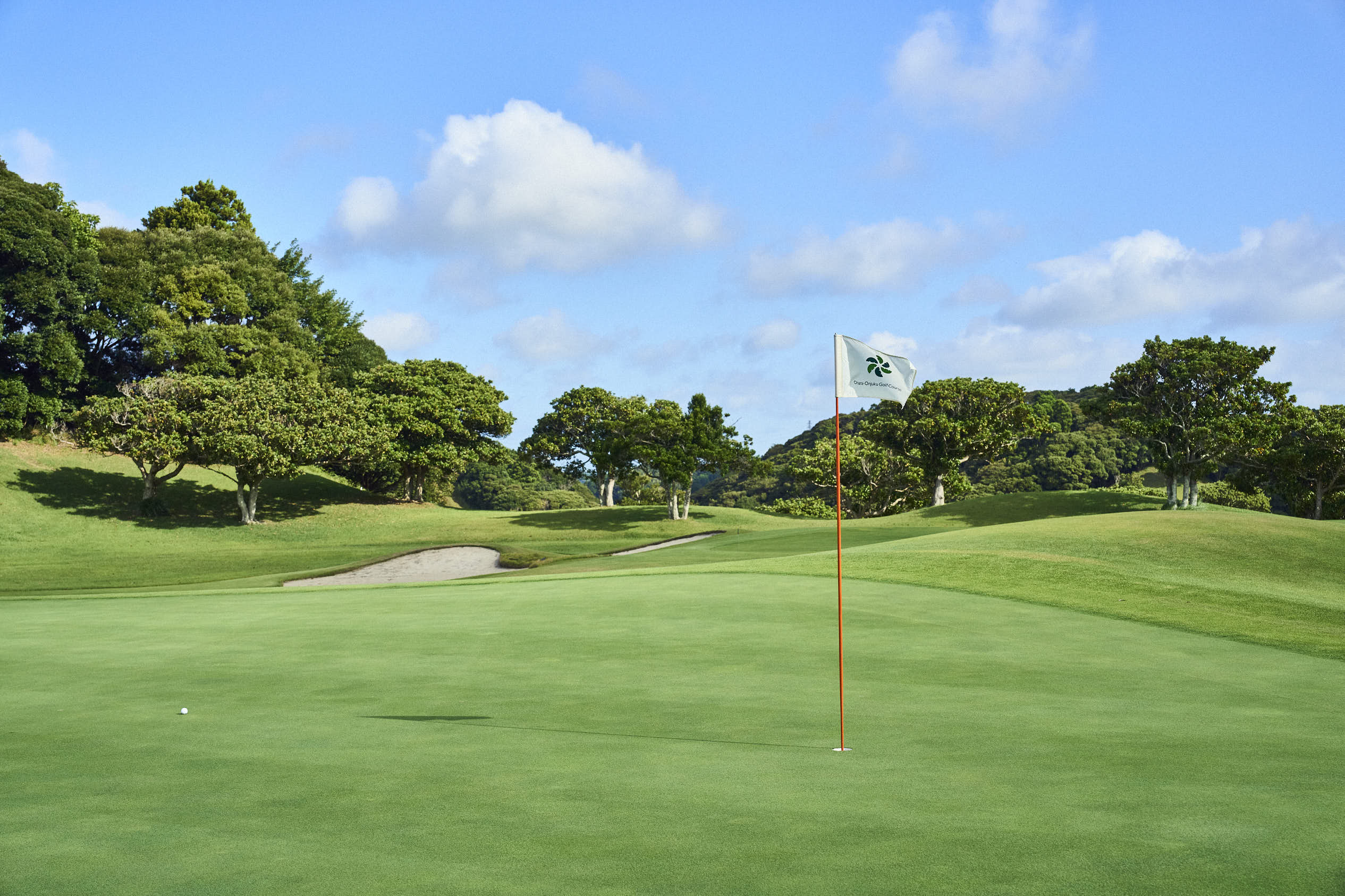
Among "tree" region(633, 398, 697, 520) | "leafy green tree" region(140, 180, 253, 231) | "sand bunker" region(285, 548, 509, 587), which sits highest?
"leafy green tree" region(140, 180, 253, 231)

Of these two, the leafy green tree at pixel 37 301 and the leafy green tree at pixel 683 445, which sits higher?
the leafy green tree at pixel 37 301

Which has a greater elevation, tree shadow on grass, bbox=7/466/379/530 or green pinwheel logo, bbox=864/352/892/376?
green pinwheel logo, bbox=864/352/892/376

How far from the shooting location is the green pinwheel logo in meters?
9.69

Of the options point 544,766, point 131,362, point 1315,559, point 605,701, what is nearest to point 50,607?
point 605,701

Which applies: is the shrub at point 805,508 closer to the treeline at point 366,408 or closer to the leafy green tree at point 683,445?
the treeline at point 366,408

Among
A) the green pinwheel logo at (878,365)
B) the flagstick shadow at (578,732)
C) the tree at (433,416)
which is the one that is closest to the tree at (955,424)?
the tree at (433,416)

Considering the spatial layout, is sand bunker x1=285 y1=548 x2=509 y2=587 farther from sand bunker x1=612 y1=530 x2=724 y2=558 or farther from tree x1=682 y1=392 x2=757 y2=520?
tree x1=682 y1=392 x2=757 y2=520

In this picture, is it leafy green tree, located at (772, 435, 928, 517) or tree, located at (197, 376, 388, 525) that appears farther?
leafy green tree, located at (772, 435, 928, 517)

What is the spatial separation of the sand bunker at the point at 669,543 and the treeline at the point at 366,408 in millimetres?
3828

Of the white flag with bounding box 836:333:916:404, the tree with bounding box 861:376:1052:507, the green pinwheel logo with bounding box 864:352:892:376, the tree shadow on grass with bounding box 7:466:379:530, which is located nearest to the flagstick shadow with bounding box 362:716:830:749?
the white flag with bounding box 836:333:916:404

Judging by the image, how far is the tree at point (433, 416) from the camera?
5603cm

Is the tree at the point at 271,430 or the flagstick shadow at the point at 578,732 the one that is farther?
the tree at the point at 271,430

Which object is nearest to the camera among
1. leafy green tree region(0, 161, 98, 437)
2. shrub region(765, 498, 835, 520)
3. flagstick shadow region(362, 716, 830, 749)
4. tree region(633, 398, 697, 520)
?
flagstick shadow region(362, 716, 830, 749)

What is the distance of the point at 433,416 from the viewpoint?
5753cm
